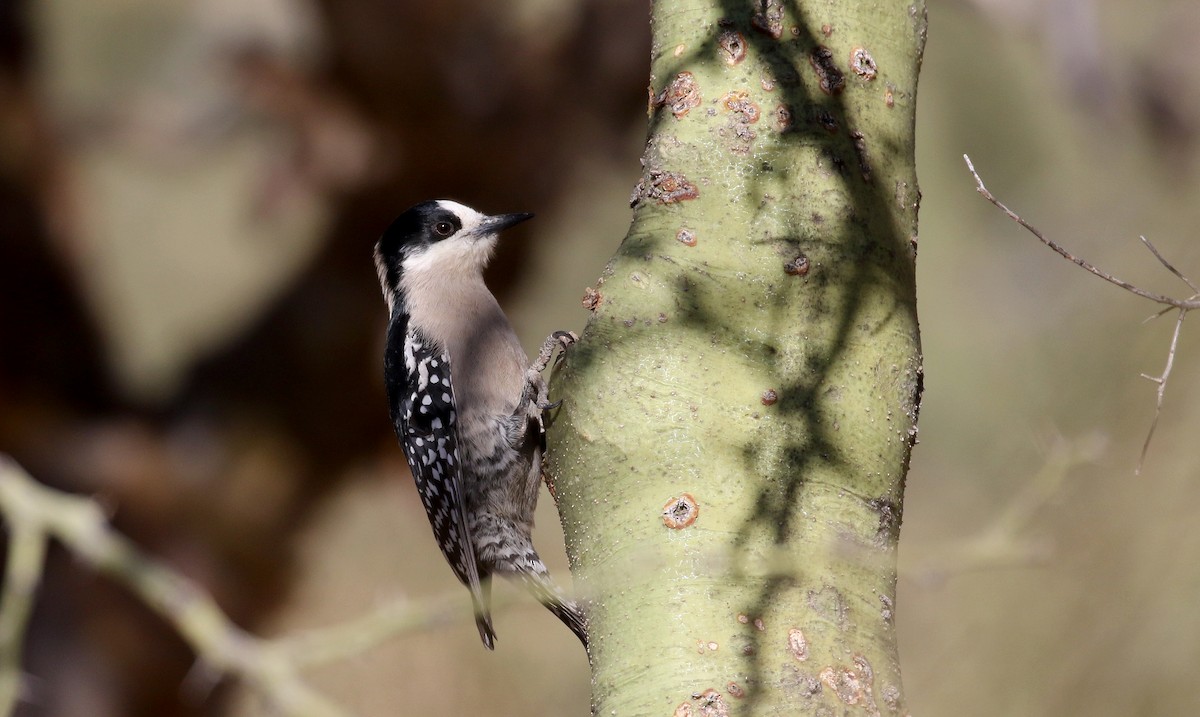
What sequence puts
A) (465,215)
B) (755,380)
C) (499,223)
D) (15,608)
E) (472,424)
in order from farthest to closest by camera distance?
(465,215), (499,223), (472,424), (755,380), (15,608)

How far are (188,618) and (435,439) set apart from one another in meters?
2.30

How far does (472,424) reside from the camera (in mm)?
3928

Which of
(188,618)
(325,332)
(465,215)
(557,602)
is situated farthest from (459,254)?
(188,618)

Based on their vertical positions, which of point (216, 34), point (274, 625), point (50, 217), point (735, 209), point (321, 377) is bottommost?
point (274, 625)

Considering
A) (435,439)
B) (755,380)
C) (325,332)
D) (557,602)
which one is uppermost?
(755,380)

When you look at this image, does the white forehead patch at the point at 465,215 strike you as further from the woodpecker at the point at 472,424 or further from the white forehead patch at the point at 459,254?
the woodpecker at the point at 472,424

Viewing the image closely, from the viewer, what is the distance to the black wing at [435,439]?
3902mm

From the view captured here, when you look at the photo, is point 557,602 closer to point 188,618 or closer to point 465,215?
point 465,215

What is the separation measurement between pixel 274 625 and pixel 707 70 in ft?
14.1

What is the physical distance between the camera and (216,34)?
561 cm

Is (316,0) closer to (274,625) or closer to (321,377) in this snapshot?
(321,377)

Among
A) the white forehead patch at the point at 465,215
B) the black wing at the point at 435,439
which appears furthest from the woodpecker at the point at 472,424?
the white forehead patch at the point at 465,215

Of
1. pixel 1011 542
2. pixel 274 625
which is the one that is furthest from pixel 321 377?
pixel 1011 542

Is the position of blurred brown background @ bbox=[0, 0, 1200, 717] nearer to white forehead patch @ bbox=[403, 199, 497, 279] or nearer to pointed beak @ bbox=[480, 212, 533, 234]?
white forehead patch @ bbox=[403, 199, 497, 279]
